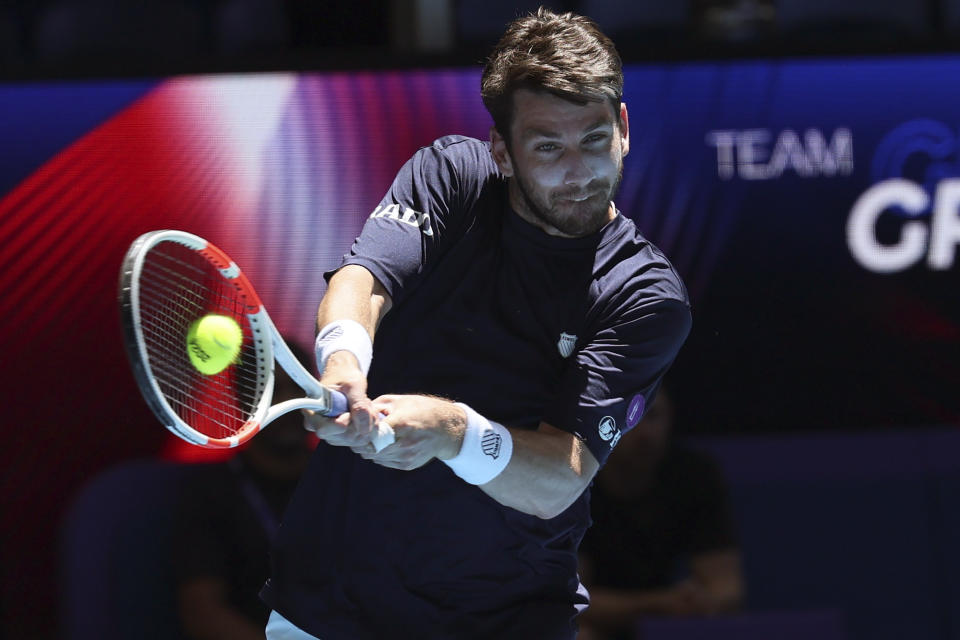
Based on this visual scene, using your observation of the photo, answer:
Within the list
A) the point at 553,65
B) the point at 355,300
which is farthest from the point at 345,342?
the point at 553,65

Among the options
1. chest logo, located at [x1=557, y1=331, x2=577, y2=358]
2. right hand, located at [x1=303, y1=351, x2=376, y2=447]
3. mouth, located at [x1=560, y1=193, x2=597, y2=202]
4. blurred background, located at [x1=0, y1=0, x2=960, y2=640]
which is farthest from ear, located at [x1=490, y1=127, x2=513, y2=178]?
blurred background, located at [x1=0, y1=0, x2=960, y2=640]

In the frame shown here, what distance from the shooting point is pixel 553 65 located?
8.19ft

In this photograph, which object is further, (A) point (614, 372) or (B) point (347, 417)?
(A) point (614, 372)

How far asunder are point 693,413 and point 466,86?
1.21 metres

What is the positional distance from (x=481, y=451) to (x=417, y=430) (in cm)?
15

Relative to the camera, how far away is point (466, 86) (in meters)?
4.27

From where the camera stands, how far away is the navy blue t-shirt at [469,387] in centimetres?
255

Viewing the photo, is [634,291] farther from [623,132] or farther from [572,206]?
[623,132]

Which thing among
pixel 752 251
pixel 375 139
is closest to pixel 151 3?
pixel 375 139

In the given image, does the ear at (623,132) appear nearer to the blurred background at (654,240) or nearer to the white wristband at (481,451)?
the white wristband at (481,451)

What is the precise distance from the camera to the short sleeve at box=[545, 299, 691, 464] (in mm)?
2508

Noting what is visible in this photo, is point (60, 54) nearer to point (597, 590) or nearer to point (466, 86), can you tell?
point (466, 86)

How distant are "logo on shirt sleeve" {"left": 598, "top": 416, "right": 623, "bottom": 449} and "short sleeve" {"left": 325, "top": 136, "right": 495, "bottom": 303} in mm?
413

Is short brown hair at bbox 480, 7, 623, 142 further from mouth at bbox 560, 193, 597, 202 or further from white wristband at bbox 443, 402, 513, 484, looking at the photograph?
white wristband at bbox 443, 402, 513, 484
